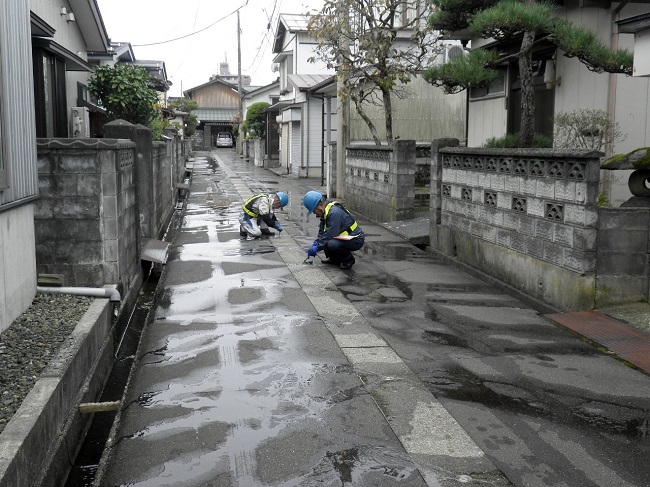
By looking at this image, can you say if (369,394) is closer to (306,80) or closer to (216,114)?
(306,80)

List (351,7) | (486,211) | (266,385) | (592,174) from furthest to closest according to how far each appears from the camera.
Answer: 1. (351,7)
2. (486,211)
3. (592,174)
4. (266,385)

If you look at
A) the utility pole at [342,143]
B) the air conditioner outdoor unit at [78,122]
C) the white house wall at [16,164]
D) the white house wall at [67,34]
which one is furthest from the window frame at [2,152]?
the utility pole at [342,143]

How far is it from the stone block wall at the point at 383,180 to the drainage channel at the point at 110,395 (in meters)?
7.02

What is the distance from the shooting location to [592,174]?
7594 millimetres

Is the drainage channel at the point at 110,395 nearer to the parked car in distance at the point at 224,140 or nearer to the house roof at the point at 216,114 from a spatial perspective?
the parked car in distance at the point at 224,140

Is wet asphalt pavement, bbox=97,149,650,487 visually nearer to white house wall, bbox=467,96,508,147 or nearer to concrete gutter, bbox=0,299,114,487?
concrete gutter, bbox=0,299,114,487

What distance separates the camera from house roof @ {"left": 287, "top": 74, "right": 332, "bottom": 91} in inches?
1250

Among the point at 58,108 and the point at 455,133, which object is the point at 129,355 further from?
the point at 455,133

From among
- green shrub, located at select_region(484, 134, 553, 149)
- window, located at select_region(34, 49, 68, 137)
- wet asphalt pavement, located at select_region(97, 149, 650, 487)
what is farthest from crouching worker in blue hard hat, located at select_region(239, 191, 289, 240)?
green shrub, located at select_region(484, 134, 553, 149)

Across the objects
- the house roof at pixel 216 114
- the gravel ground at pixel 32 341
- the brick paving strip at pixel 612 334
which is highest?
the house roof at pixel 216 114

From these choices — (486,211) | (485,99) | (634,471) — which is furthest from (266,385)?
(485,99)

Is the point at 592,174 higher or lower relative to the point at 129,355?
higher

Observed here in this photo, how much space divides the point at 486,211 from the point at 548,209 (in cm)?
184

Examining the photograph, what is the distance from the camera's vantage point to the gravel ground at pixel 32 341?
5.00 m
